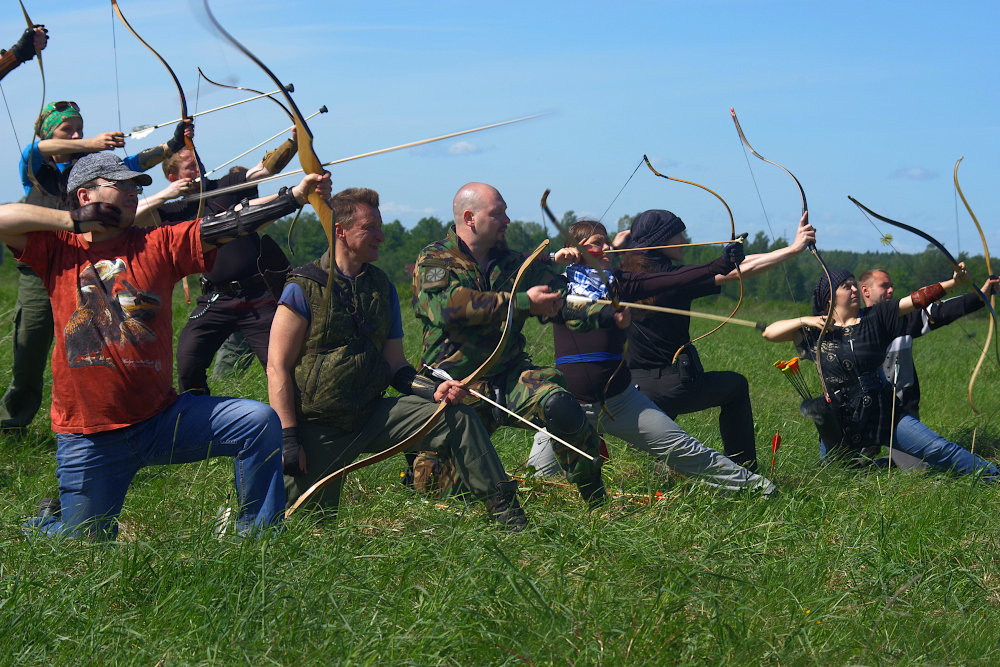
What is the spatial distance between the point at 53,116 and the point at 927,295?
5025 millimetres

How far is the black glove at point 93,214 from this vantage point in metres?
3.24

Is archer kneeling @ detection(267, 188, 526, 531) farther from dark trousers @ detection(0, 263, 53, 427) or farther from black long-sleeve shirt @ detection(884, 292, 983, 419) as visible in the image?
black long-sleeve shirt @ detection(884, 292, 983, 419)

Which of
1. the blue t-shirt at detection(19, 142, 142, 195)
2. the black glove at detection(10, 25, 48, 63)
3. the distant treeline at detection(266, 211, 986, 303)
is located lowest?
the distant treeline at detection(266, 211, 986, 303)

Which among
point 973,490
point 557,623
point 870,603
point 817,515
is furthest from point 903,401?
point 557,623

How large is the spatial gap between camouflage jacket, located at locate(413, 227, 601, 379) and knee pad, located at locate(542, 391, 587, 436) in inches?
15.3

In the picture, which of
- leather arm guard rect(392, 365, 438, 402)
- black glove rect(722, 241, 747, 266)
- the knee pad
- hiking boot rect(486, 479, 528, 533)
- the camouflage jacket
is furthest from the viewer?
black glove rect(722, 241, 747, 266)

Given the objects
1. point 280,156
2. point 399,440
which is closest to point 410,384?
point 399,440

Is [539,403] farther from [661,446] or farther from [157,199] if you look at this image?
[157,199]

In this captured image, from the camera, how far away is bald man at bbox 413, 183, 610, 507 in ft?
14.9

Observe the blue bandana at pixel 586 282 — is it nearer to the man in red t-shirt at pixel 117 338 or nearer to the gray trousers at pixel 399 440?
the gray trousers at pixel 399 440

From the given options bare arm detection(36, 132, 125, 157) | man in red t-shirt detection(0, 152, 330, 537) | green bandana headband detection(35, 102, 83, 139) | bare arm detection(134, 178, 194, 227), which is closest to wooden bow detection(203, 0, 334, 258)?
man in red t-shirt detection(0, 152, 330, 537)

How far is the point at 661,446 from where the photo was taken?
4992 millimetres

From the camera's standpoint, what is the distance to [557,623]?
2936 millimetres

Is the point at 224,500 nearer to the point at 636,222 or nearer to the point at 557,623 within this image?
the point at 557,623
